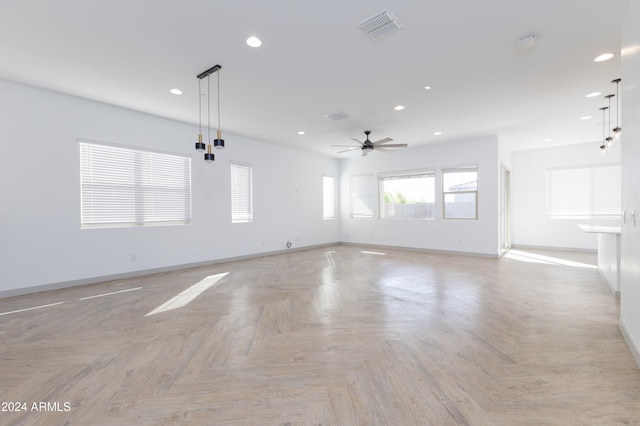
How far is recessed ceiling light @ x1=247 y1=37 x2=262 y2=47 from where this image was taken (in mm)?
2926

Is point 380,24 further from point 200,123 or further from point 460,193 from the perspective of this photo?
point 460,193

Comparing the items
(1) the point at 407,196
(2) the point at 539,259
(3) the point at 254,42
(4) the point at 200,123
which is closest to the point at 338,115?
(3) the point at 254,42

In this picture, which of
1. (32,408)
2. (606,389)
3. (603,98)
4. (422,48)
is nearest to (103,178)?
(32,408)

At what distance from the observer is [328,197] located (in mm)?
9430

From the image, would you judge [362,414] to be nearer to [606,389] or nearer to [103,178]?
[606,389]

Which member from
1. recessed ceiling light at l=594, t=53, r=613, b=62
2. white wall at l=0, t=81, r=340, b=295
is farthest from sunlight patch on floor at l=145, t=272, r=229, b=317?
recessed ceiling light at l=594, t=53, r=613, b=62

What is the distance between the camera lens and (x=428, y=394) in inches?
72.6

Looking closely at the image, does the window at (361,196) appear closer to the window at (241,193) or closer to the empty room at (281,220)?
the empty room at (281,220)

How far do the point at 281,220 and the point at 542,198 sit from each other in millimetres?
7210

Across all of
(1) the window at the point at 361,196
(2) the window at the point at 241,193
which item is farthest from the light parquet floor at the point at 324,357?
(1) the window at the point at 361,196

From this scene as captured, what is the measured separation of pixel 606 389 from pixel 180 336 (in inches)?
130

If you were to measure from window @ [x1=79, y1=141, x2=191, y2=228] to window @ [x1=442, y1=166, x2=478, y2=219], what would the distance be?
6.27 metres

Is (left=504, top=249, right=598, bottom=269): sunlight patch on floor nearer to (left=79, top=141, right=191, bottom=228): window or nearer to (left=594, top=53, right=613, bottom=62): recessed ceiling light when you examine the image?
(left=594, top=53, right=613, bottom=62): recessed ceiling light

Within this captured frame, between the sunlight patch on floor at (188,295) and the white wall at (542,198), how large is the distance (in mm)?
8265
